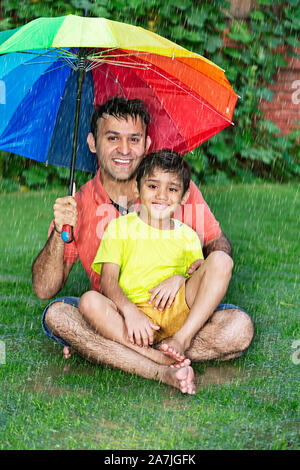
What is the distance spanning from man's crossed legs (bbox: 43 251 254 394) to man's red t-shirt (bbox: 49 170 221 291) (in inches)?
14.3

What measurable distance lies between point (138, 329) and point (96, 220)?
743 millimetres

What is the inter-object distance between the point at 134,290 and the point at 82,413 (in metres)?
0.73

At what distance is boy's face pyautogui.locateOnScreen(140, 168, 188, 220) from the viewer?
337 centimetres

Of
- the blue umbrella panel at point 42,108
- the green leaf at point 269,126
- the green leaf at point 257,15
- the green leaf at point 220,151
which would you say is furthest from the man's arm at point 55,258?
the green leaf at point 257,15

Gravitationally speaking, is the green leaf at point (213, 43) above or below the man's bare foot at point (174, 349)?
above

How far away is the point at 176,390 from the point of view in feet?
9.94

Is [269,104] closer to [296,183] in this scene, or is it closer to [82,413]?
[296,183]

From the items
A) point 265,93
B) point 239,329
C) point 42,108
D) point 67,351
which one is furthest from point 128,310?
point 265,93

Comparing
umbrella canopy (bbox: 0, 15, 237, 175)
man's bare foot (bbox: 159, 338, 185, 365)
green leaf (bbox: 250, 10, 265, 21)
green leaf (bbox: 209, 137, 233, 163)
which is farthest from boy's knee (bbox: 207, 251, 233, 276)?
green leaf (bbox: 250, 10, 265, 21)

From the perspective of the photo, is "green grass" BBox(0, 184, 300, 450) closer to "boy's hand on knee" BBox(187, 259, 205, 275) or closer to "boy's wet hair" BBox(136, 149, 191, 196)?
"boy's hand on knee" BBox(187, 259, 205, 275)

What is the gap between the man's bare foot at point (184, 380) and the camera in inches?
116

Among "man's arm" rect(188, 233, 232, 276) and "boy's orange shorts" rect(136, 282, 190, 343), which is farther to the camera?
"man's arm" rect(188, 233, 232, 276)

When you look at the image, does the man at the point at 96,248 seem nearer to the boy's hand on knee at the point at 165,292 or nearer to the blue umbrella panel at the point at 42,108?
the boy's hand on knee at the point at 165,292

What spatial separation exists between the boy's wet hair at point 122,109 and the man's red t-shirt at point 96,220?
12.7 inches
